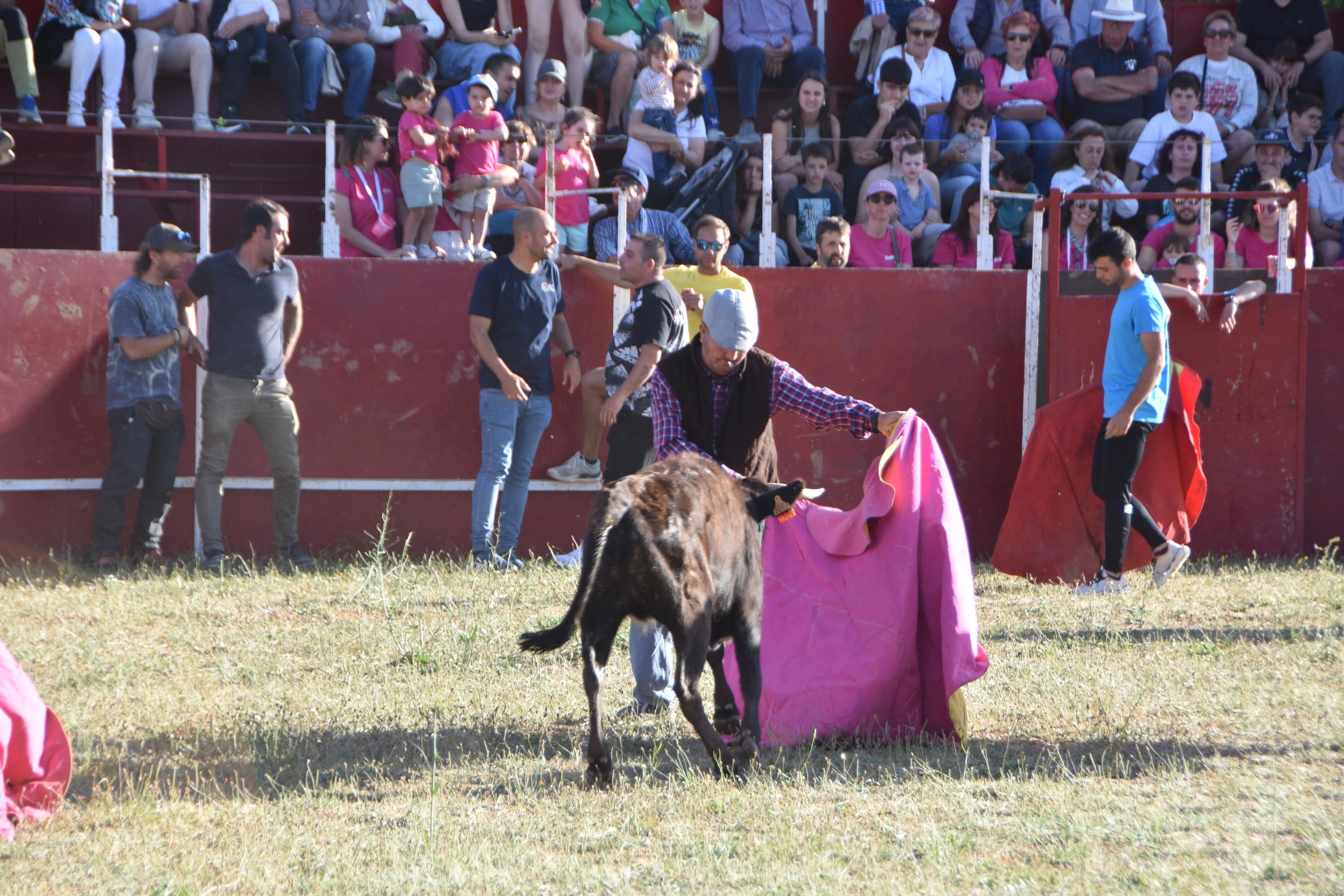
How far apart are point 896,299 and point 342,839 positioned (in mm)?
6177

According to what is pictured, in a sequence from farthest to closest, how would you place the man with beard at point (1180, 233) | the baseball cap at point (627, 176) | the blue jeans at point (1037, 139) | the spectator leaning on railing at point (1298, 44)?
the spectator leaning on railing at point (1298, 44) < the blue jeans at point (1037, 139) < the man with beard at point (1180, 233) < the baseball cap at point (627, 176)

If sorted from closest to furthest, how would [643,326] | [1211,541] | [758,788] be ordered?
1. [758,788]
2. [643,326]
3. [1211,541]

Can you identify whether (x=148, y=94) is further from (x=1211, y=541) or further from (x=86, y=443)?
(x=1211, y=541)

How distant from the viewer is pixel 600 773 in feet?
13.8

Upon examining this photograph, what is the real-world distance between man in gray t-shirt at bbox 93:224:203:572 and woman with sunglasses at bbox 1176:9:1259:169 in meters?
8.65

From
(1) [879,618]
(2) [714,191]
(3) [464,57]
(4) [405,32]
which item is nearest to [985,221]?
(2) [714,191]

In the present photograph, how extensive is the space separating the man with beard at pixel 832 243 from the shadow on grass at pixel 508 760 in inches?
190

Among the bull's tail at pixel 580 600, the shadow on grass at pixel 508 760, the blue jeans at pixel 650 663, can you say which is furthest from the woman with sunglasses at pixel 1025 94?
the bull's tail at pixel 580 600

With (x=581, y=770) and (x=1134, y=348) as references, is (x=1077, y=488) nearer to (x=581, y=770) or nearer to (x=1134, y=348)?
(x=1134, y=348)

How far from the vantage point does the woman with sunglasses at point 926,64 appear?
11.5 metres

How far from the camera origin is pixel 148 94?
33.2ft

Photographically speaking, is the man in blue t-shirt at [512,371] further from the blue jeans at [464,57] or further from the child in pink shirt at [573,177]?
the blue jeans at [464,57]

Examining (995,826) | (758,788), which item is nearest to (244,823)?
(758,788)

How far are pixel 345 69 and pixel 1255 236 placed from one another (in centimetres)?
719
